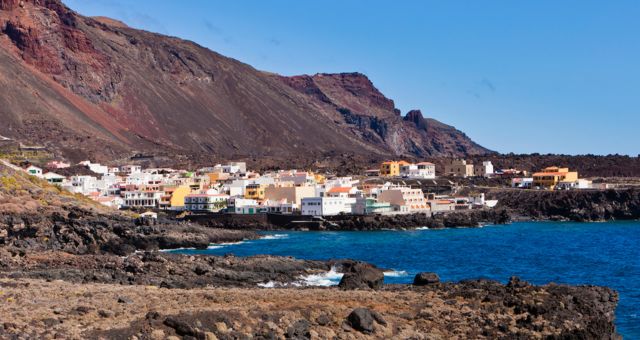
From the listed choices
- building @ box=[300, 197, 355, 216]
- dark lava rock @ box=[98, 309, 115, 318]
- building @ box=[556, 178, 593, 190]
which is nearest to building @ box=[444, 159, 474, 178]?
building @ box=[556, 178, 593, 190]

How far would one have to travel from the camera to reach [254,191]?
386ft

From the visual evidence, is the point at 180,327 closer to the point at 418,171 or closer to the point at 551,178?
the point at 551,178

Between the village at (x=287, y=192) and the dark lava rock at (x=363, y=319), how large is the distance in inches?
2929

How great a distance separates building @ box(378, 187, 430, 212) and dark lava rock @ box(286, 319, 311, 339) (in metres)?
81.2

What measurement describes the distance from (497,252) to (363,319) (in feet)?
153

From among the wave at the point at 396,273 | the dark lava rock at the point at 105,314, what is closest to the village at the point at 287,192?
the wave at the point at 396,273

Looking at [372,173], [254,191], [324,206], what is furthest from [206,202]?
[372,173]

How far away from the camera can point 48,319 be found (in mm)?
26562

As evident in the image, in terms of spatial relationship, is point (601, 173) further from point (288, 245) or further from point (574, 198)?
point (288, 245)

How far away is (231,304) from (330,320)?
4.10 meters

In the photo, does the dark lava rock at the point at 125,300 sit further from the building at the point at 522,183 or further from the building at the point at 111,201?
the building at the point at 522,183

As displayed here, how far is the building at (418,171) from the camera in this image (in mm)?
147375

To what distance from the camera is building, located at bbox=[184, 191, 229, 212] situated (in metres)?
110

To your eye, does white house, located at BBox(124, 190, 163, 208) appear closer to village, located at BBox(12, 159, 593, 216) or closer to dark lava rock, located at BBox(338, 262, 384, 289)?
village, located at BBox(12, 159, 593, 216)
